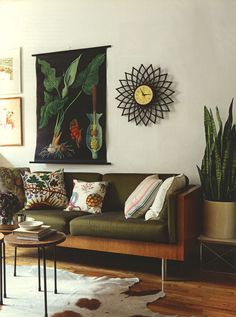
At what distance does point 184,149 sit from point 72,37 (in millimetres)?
1768

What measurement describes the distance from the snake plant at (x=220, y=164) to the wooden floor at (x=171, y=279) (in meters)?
0.68

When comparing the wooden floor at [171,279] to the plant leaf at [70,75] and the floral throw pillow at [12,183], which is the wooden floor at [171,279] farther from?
the plant leaf at [70,75]

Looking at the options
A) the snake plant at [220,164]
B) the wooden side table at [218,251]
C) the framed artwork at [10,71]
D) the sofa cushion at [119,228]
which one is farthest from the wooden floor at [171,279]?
the framed artwork at [10,71]

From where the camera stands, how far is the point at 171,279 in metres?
2.97

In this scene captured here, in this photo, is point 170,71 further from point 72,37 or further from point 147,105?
point 72,37

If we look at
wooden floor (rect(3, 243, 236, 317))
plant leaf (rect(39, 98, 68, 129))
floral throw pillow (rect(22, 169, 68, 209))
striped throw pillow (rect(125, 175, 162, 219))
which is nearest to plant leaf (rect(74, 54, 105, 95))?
plant leaf (rect(39, 98, 68, 129))

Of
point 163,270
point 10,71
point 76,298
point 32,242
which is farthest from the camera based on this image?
point 10,71

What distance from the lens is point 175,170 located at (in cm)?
375

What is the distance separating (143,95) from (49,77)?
1150mm

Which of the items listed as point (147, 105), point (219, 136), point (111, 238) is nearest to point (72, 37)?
point (147, 105)

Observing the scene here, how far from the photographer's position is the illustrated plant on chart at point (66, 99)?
4043 millimetres

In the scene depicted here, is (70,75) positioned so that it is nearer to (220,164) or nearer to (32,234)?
(220,164)

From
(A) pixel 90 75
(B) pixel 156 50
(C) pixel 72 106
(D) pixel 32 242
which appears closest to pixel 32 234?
(D) pixel 32 242

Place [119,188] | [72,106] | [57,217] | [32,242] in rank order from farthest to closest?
[72,106]
[119,188]
[57,217]
[32,242]
